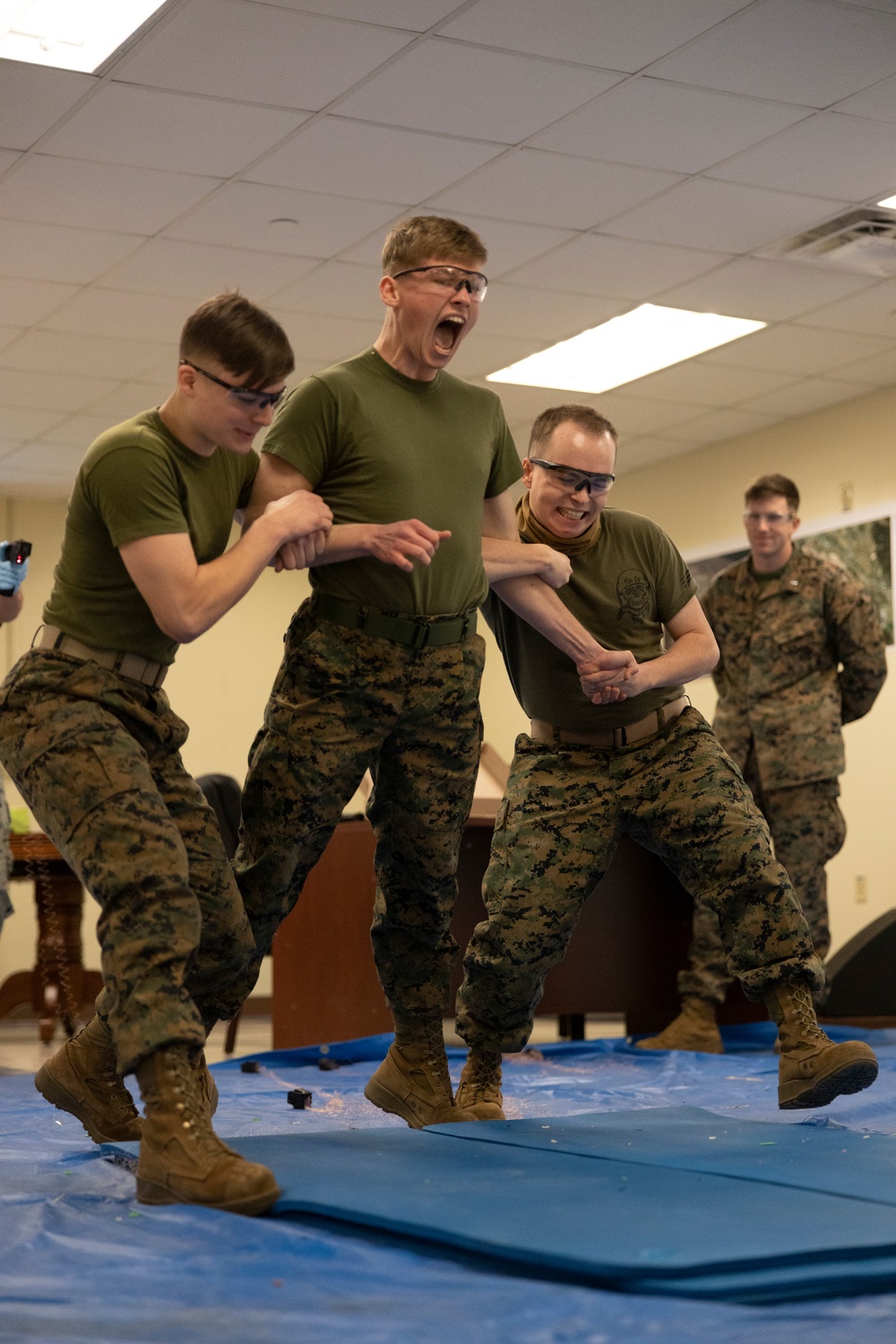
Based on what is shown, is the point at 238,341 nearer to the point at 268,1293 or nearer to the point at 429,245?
the point at 429,245

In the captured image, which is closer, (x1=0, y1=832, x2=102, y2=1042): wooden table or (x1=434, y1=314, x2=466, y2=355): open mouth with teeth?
(x1=434, y1=314, x2=466, y2=355): open mouth with teeth

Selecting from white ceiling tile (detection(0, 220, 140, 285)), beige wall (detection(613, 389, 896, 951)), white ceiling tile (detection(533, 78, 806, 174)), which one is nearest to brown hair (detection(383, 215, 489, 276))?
white ceiling tile (detection(533, 78, 806, 174))

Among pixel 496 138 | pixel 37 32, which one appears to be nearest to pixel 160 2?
pixel 37 32

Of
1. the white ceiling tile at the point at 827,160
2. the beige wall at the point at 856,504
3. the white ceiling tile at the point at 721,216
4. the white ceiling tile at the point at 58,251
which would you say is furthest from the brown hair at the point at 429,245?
the beige wall at the point at 856,504

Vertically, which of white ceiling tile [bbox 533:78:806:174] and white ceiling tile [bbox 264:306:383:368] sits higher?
white ceiling tile [bbox 264:306:383:368]

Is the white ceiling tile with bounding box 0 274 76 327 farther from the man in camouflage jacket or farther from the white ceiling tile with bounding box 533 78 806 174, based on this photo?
the man in camouflage jacket

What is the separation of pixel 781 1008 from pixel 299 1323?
1.43m

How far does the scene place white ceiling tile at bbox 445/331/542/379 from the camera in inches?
288

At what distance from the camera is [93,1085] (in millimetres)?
2598

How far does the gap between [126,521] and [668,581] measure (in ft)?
4.57

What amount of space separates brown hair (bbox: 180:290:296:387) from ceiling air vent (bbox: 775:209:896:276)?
3995mm

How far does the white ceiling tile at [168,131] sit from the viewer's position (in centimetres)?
481

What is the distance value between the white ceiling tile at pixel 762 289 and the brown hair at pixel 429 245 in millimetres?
3721

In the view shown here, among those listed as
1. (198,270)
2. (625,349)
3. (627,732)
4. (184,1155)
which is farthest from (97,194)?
(184,1155)
